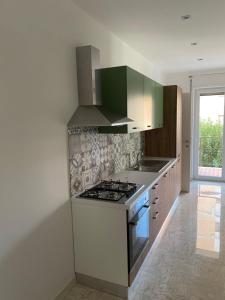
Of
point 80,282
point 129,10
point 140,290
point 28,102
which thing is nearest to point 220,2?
point 129,10

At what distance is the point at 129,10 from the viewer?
7.66 ft

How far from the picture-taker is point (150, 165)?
3883 mm

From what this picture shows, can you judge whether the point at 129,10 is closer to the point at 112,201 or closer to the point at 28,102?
the point at 28,102

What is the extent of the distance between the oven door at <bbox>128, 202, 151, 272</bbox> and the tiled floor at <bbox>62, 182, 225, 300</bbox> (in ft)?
1.09

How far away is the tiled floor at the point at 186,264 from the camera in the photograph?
2219 mm

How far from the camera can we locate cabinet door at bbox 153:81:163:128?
12.4ft

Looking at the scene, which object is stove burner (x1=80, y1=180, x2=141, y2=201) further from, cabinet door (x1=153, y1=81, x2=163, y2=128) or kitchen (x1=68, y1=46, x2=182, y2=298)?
cabinet door (x1=153, y1=81, x2=163, y2=128)

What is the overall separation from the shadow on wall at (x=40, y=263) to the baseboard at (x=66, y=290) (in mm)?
36

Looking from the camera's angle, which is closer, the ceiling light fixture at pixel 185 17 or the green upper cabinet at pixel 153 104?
the ceiling light fixture at pixel 185 17

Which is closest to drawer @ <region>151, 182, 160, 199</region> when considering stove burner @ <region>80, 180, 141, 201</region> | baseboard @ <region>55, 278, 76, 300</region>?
stove burner @ <region>80, 180, 141, 201</region>

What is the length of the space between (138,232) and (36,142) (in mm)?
1282

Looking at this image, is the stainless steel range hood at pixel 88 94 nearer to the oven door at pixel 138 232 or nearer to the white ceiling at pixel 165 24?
the white ceiling at pixel 165 24

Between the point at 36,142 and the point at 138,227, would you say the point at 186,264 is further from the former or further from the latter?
the point at 36,142

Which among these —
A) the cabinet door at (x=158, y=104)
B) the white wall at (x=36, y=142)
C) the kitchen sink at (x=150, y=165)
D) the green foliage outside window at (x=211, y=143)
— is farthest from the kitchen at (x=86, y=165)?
the green foliage outside window at (x=211, y=143)
